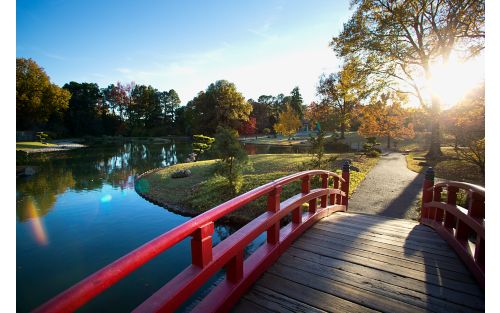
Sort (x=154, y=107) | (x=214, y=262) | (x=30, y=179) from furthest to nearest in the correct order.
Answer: (x=154, y=107), (x=30, y=179), (x=214, y=262)

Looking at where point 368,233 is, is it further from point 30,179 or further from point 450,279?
point 30,179

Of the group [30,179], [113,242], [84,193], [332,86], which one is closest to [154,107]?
[332,86]

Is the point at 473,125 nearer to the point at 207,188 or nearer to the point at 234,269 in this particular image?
the point at 207,188

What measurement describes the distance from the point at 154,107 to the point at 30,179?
46195 mm

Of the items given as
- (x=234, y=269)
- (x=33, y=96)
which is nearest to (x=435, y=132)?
(x=234, y=269)

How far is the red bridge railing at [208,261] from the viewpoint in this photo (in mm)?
1227

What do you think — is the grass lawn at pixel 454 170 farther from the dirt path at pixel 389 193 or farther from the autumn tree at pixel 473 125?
the dirt path at pixel 389 193

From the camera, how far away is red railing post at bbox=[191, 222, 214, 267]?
1954mm

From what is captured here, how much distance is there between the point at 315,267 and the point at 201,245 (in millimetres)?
1511

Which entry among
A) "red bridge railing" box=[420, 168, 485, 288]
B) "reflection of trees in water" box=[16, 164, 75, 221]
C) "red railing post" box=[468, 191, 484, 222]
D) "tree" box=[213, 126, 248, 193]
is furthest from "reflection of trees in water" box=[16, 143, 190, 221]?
"red railing post" box=[468, 191, 484, 222]

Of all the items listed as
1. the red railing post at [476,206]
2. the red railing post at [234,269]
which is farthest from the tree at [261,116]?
the red railing post at [234,269]

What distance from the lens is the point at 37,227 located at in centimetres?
832
